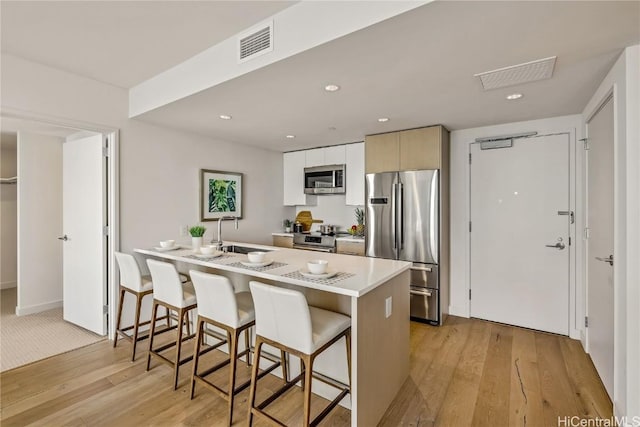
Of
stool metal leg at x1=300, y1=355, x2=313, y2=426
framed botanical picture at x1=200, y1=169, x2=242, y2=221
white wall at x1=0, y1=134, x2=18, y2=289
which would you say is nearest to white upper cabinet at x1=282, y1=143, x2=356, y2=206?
framed botanical picture at x1=200, y1=169, x2=242, y2=221

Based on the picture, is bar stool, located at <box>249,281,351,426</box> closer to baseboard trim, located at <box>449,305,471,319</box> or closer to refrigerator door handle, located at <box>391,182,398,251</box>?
refrigerator door handle, located at <box>391,182,398,251</box>

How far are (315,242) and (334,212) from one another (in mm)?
755

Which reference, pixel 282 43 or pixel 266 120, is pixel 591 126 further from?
pixel 266 120

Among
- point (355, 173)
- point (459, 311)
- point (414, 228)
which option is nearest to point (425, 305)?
point (459, 311)

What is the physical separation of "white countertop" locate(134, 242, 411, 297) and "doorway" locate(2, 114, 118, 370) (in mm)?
500

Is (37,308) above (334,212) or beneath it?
beneath

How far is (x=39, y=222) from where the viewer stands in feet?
13.3

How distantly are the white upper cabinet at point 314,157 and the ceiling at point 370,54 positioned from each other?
1.48 metres

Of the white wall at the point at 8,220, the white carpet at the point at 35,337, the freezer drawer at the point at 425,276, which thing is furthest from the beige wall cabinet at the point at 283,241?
the white wall at the point at 8,220

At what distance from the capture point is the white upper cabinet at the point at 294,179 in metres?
5.11

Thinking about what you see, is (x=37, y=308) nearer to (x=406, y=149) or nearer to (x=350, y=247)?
(x=350, y=247)

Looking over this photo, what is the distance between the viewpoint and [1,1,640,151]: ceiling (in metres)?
1.58

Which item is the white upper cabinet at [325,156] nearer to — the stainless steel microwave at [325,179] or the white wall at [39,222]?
the stainless steel microwave at [325,179]

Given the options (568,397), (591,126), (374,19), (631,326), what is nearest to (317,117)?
(374,19)
